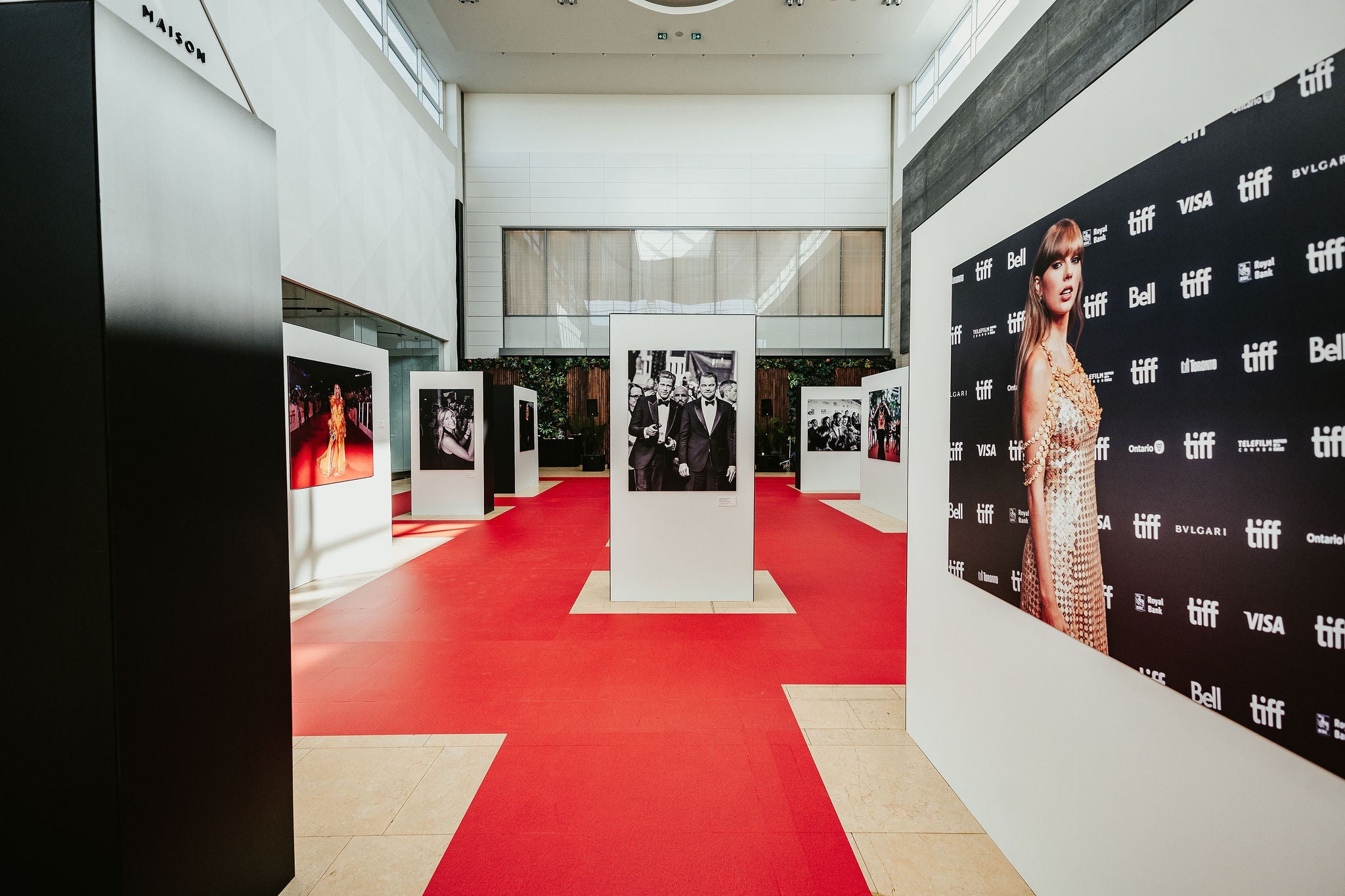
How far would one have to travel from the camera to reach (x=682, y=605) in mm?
5707

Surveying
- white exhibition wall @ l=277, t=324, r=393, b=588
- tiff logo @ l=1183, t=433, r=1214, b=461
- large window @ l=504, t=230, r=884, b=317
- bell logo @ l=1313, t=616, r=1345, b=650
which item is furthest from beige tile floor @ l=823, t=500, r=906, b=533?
large window @ l=504, t=230, r=884, b=317

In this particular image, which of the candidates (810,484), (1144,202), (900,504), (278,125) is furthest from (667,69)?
(1144,202)

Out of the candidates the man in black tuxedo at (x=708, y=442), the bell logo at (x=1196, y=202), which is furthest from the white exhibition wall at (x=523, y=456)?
the bell logo at (x=1196, y=202)

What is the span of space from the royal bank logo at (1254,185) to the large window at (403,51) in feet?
52.0

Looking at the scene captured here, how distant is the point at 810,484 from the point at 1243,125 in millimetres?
13618

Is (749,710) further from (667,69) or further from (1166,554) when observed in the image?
(667,69)

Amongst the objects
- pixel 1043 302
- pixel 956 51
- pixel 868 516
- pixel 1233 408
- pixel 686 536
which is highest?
pixel 956 51

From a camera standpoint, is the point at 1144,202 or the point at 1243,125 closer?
the point at 1243,125

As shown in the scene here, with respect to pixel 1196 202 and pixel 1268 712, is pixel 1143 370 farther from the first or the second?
pixel 1268 712

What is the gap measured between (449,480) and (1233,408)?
1102 centimetres

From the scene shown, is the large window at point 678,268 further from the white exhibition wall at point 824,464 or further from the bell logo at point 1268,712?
the bell logo at point 1268,712

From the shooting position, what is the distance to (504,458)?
45.9 ft

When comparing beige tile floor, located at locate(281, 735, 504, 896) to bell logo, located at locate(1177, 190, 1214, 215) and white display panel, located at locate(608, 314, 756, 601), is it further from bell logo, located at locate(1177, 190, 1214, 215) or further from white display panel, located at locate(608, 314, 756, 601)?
bell logo, located at locate(1177, 190, 1214, 215)

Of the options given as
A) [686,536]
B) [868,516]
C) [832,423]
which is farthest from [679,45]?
[686,536]
